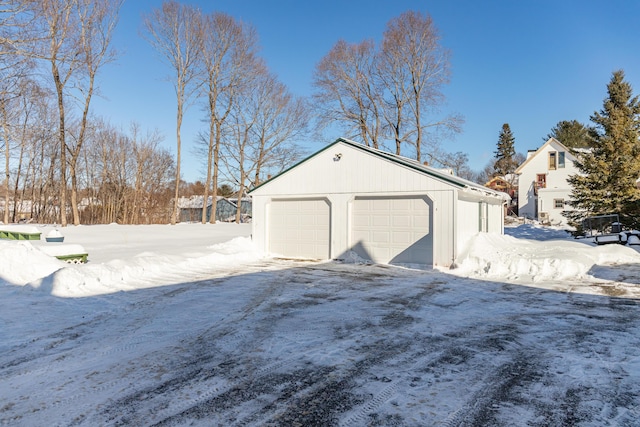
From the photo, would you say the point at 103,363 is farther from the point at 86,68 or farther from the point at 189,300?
the point at 86,68

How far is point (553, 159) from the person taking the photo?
33.4 metres

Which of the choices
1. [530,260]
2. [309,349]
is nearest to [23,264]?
[309,349]

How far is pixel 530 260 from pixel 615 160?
12.5 m

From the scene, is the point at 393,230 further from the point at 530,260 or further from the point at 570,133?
the point at 570,133

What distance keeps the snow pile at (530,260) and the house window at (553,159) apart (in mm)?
23862

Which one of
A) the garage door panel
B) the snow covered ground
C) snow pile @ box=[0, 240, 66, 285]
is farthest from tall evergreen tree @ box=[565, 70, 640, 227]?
snow pile @ box=[0, 240, 66, 285]

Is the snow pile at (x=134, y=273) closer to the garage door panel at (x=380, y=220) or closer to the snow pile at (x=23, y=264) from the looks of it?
the snow pile at (x=23, y=264)

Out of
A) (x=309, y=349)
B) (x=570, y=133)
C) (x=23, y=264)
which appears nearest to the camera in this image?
(x=309, y=349)

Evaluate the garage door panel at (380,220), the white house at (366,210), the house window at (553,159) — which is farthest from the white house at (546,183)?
the garage door panel at (380,220)

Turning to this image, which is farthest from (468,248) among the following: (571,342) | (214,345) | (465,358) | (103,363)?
(103,363)

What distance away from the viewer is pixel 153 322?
5324mm

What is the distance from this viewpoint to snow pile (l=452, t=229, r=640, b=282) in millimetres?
9336

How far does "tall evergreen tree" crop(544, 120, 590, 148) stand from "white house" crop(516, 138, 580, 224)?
821 cm

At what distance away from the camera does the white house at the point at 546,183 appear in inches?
1230
